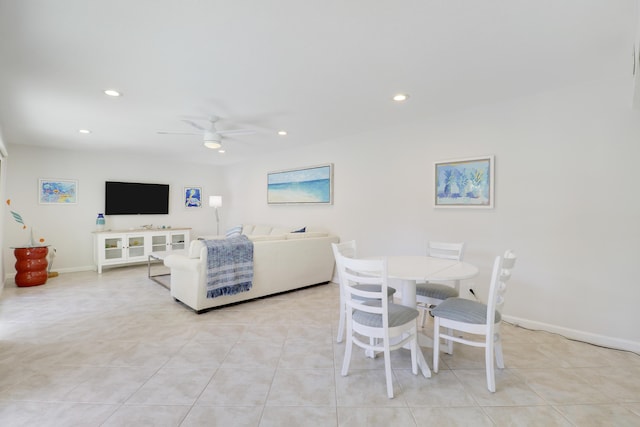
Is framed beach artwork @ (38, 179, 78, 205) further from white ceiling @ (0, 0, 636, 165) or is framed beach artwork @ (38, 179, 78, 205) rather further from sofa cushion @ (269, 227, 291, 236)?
sofa cushion @ (269, 227, 291, 236)

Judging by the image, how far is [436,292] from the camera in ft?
8.82

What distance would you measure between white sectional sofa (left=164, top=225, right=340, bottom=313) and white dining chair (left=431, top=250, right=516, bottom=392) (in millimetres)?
2305

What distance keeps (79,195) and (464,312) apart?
22.5ft

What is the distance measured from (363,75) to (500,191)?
1934 mm

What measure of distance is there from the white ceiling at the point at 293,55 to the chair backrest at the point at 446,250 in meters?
1.54

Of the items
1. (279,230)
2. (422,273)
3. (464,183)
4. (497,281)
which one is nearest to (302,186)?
(279,230)

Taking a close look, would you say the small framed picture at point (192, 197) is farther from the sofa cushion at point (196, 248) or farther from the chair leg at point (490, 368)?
the chair leg at point (490, 368)

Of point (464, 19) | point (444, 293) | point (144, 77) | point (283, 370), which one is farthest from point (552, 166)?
point (144, 77)

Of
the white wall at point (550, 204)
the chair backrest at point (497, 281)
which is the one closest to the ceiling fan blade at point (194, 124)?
the white wall at point (550, 204)

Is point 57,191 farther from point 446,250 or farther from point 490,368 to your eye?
point 490,368

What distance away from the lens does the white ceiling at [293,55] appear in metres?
1.73

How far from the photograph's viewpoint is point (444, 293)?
2.66 meters

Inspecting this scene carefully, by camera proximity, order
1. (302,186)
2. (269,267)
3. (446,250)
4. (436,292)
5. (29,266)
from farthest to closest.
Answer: (302,186) → (29,266) → (269,267) → (446,250) → (436,292)

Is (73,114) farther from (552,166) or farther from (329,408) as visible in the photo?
(552,166)
